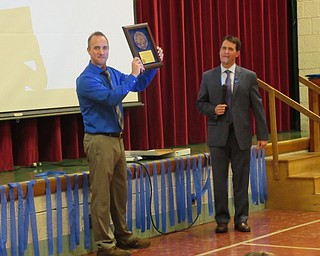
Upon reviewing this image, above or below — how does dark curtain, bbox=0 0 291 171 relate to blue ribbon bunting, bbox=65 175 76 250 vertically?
above

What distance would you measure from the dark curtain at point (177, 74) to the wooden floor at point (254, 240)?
45.5 inches

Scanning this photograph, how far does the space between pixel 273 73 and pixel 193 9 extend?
5.09 feet

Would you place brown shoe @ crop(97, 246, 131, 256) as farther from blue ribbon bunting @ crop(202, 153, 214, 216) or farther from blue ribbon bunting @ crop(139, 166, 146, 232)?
blue ribbon bunting @ crop(202, 153, 214, 216)

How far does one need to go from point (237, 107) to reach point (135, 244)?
1.23 meters

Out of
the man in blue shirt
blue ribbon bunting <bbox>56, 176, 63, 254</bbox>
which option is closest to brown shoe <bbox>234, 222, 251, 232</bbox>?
the man in blue shirt

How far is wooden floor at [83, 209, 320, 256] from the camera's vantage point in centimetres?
527

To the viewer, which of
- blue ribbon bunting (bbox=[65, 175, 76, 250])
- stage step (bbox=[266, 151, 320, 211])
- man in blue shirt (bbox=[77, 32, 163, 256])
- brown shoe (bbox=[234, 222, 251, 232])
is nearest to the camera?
man in blue shirt (bbox=[77, 32, 163, 256])

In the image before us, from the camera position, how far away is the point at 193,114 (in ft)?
25.6

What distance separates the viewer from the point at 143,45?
5.16 meters

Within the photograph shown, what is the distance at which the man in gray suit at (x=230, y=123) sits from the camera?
19.1ft

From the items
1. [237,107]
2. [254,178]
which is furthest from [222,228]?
[254,178]

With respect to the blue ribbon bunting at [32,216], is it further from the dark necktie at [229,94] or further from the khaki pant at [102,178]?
the dark necktie at [229,94]

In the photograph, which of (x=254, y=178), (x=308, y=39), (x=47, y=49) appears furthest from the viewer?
(x=308, y=39)

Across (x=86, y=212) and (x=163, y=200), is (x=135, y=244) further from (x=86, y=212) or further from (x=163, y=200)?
(x=163, y=200)
